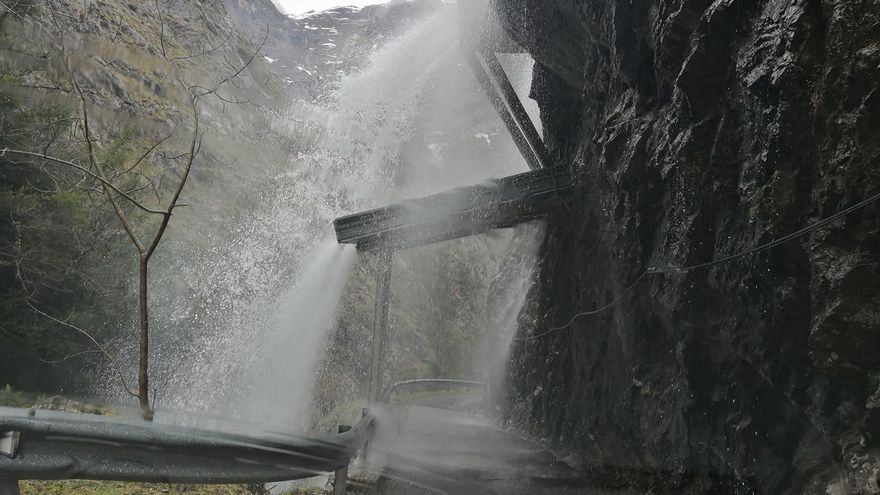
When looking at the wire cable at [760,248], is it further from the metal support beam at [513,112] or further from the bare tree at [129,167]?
the metal support beam at [513,112]

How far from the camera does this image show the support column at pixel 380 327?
14.0 meters

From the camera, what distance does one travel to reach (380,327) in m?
14.3

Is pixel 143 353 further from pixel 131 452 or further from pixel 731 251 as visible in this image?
pixel 731 251

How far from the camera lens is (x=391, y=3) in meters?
109

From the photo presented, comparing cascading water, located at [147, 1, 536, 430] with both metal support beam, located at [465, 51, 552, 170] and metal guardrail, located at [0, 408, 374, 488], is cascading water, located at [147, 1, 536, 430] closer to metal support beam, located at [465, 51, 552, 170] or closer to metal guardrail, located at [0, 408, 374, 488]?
metal guardrail, located at [0, 408, 374, 488]

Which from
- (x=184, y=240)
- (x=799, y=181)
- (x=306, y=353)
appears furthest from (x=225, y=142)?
(x=799, y=181)

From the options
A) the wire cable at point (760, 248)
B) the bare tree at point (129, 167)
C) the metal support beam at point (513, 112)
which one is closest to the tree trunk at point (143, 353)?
the bare tree at point (129, 167)

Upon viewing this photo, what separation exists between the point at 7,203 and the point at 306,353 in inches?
763

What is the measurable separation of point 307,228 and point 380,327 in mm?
34737

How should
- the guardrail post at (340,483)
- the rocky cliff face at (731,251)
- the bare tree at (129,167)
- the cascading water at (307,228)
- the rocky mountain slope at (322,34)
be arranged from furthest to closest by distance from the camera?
the rocky mountain slope at (322,34)
the cascading water at (307,228)
the bare tree at (129,167)
the rocky cliff face at (731,251)
the guardrail post at (340,483)

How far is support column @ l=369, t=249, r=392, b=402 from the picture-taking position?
45.8 feet

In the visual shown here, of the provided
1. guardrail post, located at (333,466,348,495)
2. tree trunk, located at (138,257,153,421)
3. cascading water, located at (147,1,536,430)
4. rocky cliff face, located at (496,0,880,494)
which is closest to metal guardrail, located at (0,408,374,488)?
guardrail post, located at (333,466,348,495)

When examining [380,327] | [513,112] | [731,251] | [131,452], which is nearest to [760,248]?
[731,251]

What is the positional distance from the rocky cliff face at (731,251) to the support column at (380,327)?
15.9 feet
